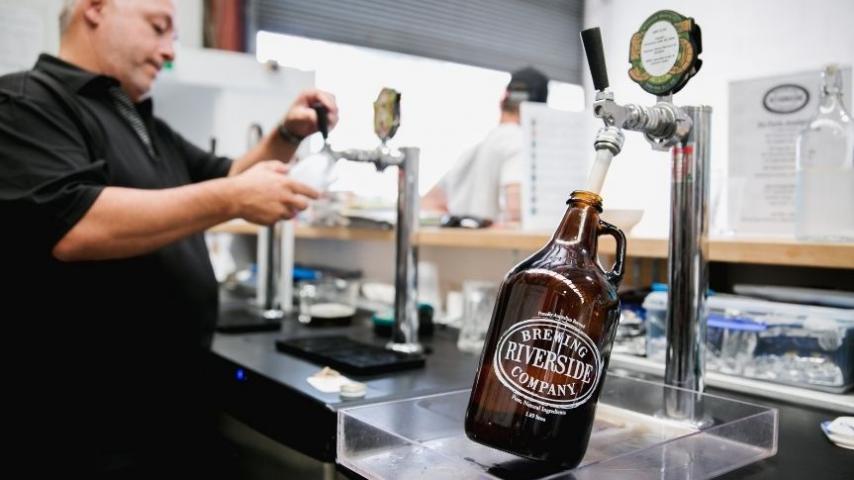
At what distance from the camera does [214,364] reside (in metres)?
1.20

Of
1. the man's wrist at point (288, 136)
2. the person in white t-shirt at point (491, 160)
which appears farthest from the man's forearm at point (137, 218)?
the person in white t-shirt at point (491, 160)

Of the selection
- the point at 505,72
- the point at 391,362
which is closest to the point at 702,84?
the point at 505,72

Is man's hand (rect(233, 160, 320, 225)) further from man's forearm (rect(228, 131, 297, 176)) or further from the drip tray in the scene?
man's forearm (rect(228, 131, 297, 176))

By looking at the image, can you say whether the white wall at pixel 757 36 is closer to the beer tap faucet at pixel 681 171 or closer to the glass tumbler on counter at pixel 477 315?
the glass tumbler on counter at pixel 477 315

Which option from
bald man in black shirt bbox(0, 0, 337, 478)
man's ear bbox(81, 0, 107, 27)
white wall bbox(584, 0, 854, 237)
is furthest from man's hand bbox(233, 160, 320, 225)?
white wall bbox(584, 0, 854, 237)

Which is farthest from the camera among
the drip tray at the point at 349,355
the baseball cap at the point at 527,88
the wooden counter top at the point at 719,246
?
the baseball cap at the point at 527,88

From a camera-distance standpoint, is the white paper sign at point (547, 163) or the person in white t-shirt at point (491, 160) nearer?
the white paper sign at point (547, 163)

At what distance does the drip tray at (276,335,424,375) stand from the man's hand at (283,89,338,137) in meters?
0.41

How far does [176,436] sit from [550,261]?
3.14 feet

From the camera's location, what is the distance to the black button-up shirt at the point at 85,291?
3.38ft

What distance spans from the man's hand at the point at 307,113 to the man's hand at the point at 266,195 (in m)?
0.27

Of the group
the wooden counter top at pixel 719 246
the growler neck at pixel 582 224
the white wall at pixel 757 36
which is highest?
the white wall at pixel 757 36

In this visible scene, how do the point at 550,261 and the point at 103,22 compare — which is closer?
the point at 550,261

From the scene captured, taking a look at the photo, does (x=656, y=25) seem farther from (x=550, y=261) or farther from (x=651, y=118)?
(x=550, y=261)
